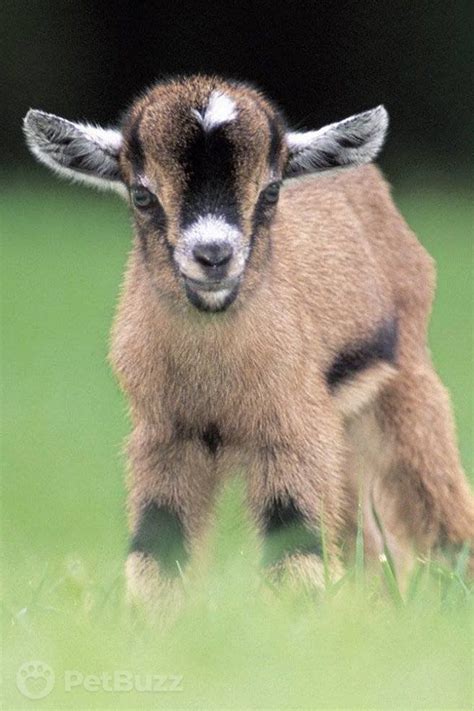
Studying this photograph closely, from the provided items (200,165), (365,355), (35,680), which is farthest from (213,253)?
(35,680)

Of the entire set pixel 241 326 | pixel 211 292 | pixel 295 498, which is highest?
pixel 211 292

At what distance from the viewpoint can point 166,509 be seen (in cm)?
523

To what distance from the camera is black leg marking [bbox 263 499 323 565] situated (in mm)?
5070

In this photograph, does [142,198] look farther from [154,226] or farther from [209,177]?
[209,177]

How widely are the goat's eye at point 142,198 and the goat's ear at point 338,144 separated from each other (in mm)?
576

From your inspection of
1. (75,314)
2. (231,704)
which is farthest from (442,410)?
(75,314)

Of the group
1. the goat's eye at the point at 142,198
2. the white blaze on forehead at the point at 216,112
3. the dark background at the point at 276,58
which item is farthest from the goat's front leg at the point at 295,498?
the dark background at the point at 276,58

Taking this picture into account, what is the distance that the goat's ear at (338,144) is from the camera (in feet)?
17.8

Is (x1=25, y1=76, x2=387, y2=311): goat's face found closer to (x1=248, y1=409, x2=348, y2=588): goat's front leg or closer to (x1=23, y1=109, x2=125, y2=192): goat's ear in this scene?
(x1=23, y1=109, x2=125, y2=192): goat's ear

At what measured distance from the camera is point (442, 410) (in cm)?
600

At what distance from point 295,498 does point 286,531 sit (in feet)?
0.35

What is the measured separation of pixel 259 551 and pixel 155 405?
0.58 metres

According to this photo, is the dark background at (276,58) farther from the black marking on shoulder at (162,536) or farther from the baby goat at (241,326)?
the black marking on shoulder at (162,536)

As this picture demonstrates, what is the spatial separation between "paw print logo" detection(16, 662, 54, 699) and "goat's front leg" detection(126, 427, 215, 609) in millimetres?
973
